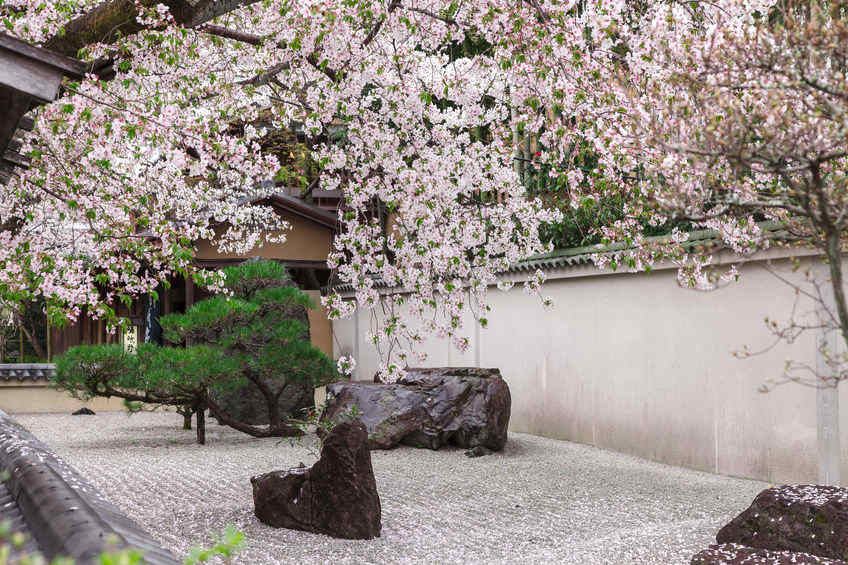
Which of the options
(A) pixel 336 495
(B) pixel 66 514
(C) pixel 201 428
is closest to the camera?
(B) pixel 66 514

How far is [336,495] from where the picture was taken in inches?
220

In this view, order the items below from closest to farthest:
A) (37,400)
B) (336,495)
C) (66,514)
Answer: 1. (66,514)
2. (336,495)
3. (37,400)

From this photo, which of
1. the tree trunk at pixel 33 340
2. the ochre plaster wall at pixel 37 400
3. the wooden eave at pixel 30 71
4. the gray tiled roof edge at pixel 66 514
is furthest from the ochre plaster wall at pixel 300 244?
the gray tiled roof edge at pixel 66 514

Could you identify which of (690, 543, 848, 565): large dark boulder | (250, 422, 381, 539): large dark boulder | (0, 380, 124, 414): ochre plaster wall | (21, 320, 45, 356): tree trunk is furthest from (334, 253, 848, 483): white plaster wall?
(21, 320, 45, 356): tree trunk

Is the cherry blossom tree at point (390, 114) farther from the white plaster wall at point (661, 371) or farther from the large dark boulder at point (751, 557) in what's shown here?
the large dark boulder at point (751, 557)

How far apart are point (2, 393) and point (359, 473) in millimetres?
11126

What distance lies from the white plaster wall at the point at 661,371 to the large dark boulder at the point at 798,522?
2205 mm

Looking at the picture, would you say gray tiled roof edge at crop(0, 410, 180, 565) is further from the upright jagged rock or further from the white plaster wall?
the white plaster wall

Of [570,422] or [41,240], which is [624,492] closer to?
[570,422]

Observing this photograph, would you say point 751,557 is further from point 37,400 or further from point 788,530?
point 37,400

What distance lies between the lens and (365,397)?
974 centimetres

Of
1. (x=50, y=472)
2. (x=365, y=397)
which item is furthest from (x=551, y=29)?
(x=365, y=397)

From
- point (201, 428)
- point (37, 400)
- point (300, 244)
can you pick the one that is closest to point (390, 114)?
point (201, 428)

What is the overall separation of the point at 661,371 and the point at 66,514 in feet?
23.6
